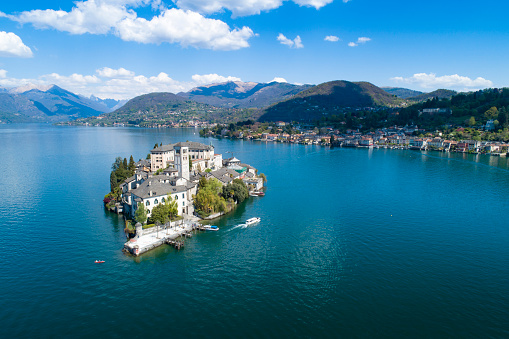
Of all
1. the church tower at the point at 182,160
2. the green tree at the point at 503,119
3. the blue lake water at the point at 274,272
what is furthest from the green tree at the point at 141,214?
the green tree at the point at 503,119

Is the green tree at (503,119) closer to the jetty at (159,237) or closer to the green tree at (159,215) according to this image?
the jetty at (159,237)

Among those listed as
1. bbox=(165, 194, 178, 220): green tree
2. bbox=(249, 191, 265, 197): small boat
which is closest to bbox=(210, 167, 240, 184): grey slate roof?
bbox=(249, 191, 265, 197): small boat

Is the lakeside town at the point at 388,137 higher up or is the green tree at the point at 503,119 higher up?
the green tree at the point at 503,119

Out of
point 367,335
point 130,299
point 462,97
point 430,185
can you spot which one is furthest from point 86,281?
point 462,97

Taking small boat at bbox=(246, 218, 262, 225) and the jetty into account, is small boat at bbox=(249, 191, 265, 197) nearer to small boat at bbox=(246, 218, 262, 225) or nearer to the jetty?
small boat at bbox=(246, 218, 262, 225)

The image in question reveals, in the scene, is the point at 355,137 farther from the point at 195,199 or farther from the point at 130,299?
the point at 130,299

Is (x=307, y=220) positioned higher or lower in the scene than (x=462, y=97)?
lower
